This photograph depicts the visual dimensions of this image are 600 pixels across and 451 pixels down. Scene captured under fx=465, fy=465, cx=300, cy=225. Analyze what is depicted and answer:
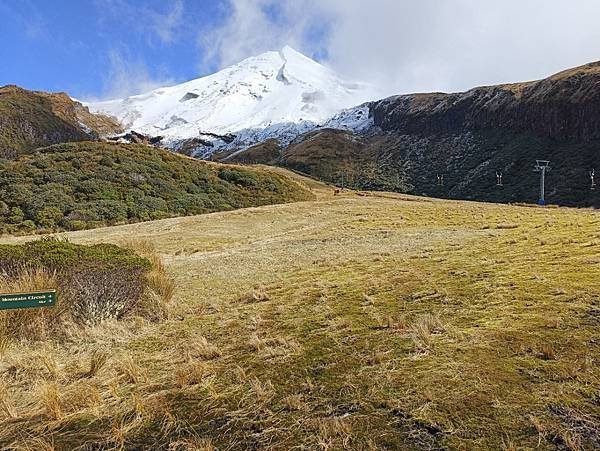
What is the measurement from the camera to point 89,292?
27.3 ft

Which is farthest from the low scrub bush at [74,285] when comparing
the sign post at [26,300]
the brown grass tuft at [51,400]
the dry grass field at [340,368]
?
the brown grass tuft at [51,400]

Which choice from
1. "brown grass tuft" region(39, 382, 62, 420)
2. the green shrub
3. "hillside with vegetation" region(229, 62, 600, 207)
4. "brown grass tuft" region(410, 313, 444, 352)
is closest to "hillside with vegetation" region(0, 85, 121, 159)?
"hillside with vegetation" region(229, 62, 600, 207)

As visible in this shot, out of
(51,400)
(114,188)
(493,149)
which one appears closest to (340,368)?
(51,400)

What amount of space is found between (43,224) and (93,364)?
28767mm

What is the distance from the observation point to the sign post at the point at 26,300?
6113 mm

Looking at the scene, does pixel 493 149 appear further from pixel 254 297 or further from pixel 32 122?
pixel 32 122

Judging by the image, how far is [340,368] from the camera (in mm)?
5555

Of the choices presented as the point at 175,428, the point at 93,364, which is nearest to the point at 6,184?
the point at 93,364

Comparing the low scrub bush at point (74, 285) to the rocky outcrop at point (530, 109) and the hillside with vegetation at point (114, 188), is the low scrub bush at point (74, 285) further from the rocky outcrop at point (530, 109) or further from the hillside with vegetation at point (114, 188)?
the rocky outcrop at point (530, 109)

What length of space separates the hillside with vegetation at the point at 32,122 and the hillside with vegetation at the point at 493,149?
237 ft

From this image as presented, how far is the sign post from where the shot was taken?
611 cm

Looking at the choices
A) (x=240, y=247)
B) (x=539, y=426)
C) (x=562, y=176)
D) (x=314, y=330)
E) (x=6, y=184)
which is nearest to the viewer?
(x=539, y=426)

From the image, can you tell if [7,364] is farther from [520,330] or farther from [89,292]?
[520,330]

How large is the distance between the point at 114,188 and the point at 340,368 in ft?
123
